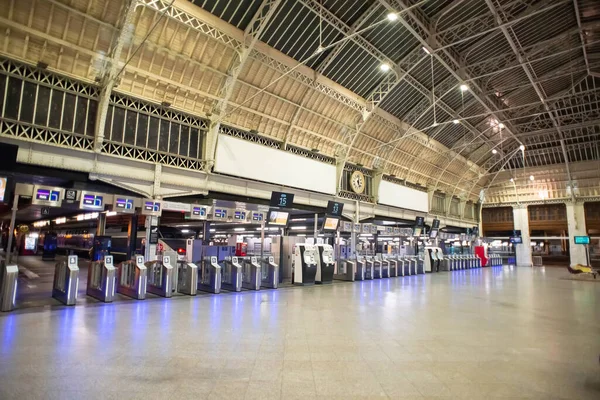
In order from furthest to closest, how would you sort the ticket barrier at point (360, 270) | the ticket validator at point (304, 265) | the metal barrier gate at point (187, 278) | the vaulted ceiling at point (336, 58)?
the ticket barrier at point (360, 270) → the ticket validator at point (304, 265) → the vaulted ceiling at point (336, 58) → the metal barrier gate at point (187, 278)

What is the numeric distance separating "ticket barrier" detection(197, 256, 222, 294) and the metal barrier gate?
1.91 ft

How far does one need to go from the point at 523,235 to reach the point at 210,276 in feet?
123

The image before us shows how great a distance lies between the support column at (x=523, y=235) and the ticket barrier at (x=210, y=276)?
3647 centimetres

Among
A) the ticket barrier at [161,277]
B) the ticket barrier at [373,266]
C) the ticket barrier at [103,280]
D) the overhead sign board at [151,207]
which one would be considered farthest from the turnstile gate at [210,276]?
the ticket barrier at [373,266]

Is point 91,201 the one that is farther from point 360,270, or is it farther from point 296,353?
point 360,270

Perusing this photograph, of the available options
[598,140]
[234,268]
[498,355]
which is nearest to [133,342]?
[498,355]

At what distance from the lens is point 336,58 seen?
1767cm

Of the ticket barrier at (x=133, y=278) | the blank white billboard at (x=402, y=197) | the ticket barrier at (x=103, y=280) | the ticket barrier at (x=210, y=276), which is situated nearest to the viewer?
the ticket barrier at (x=103, y=280)

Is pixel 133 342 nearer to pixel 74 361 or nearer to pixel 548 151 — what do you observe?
pixel 74 361

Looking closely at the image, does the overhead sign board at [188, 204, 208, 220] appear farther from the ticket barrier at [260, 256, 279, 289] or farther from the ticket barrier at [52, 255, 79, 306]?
the ticket barrier at [52, 255, 79, 306]

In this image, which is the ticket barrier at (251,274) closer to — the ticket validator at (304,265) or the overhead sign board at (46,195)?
the ticket validator at (304,265)

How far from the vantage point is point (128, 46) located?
1244 centimetres

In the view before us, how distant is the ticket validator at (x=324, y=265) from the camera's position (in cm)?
1529

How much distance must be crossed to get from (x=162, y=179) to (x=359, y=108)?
38.7ft
